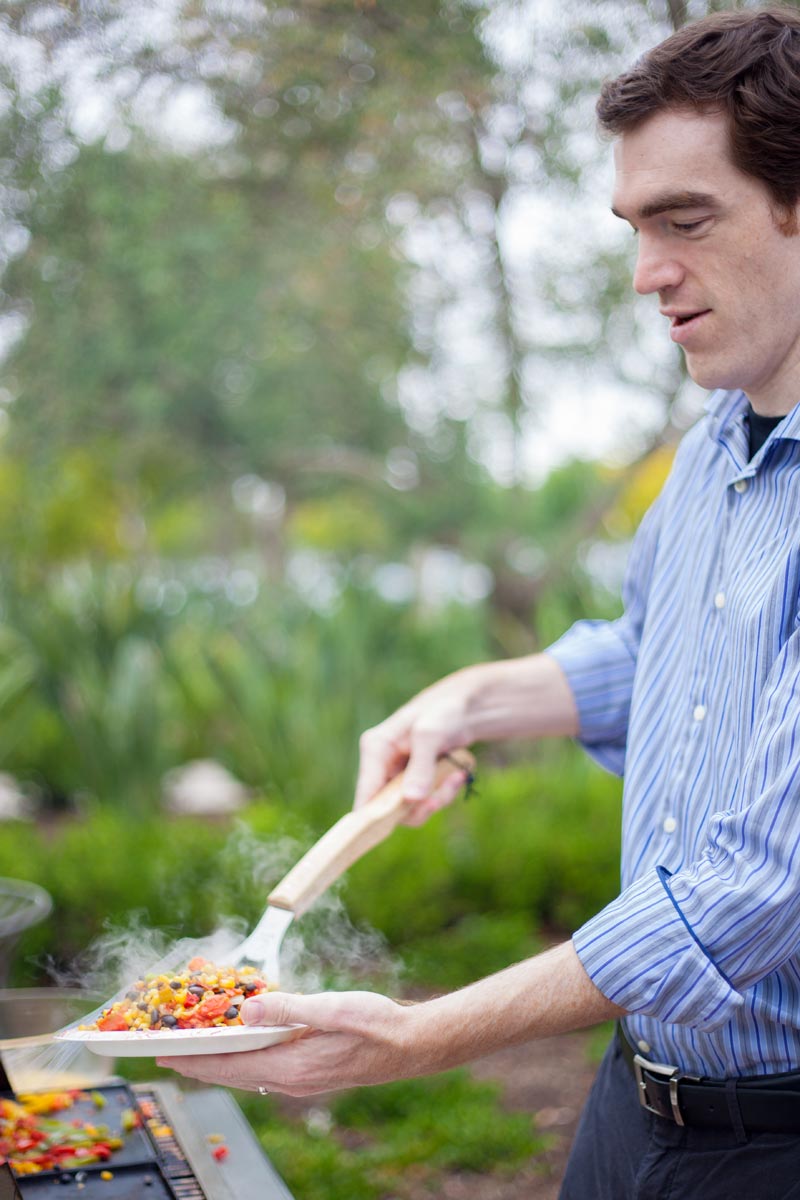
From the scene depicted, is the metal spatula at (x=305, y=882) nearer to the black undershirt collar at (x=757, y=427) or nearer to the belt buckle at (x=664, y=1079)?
the belt buckle at (x=664, y=1079)

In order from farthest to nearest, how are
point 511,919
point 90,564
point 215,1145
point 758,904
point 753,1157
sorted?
point 90,564 → point 511,919 → point 215,1145 → point 753,1157 → point 758,904

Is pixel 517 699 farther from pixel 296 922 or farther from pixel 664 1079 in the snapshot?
pixel 296 922

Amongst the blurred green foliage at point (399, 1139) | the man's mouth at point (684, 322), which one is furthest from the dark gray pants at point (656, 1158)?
the blurred green foliage at point (399, 1139)

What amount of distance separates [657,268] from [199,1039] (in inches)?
40.0

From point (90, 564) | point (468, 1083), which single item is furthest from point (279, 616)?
point (468, 1083)

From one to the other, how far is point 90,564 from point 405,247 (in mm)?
2110

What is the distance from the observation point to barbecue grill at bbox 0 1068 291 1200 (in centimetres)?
177

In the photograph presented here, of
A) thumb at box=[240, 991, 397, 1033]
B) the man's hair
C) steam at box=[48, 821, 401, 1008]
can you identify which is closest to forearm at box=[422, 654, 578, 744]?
thumb at box=[240, 991, 397, 1033]

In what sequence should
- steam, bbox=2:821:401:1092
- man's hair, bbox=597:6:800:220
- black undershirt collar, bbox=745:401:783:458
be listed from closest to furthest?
man's hair, bbox=597:6:800:220
black undershirt collar, bbox=745:401:783:458
steam, bbox=2:821:401:1092

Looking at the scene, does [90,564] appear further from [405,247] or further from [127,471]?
[127,471]

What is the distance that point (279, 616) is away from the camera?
6340 mm

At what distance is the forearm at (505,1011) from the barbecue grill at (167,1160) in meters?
0.65

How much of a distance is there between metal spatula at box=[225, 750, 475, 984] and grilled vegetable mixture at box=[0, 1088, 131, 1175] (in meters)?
0.41

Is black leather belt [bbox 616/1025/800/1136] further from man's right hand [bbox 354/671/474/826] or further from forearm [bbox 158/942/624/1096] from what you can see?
man's right hand [bbox 354/671/474/826]
